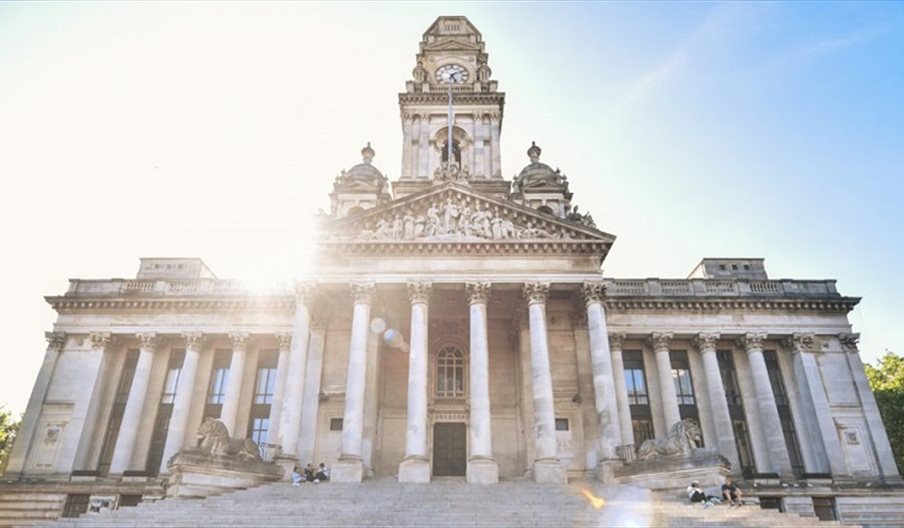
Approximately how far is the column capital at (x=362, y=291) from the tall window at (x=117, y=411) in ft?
56.7

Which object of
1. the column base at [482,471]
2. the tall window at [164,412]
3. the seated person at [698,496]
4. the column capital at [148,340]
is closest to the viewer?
the seated person at [698,496]

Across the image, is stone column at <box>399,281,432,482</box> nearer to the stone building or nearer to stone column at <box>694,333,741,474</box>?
the stone building

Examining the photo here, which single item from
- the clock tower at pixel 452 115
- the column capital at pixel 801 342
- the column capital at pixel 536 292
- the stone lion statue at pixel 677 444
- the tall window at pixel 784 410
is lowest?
the stone lion statue at pixel 677 444

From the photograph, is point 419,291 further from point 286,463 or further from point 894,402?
point 894,402

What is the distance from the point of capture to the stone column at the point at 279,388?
26531mm

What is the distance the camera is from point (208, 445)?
835 inches

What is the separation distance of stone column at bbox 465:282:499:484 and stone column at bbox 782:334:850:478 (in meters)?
19.8

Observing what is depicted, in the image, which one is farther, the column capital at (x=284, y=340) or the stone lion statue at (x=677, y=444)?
the column capital at (x=284, y=340)

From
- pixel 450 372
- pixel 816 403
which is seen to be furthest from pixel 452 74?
pixel 816 403

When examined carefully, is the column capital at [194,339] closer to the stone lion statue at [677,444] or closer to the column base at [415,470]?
the column base at [415,470]

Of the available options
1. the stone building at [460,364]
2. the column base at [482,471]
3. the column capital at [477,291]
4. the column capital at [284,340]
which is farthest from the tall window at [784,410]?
the column capital at [284,340]

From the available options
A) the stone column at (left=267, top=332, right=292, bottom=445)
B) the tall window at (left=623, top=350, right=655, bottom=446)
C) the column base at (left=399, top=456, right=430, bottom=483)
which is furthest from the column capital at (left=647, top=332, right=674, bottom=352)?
the stone column at (left=267, top=332, right=292, bottom=445)

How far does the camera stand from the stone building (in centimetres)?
2603

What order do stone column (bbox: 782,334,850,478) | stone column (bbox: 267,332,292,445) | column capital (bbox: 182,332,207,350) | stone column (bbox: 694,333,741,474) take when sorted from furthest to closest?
1. column capital (bbox: 182,332,207,350)
2. stone column (bbox: 782,334,850,478)
3. stone column (bbox: 694,333,741,474)
4. stone column (bbox: 267,332,292,445)
